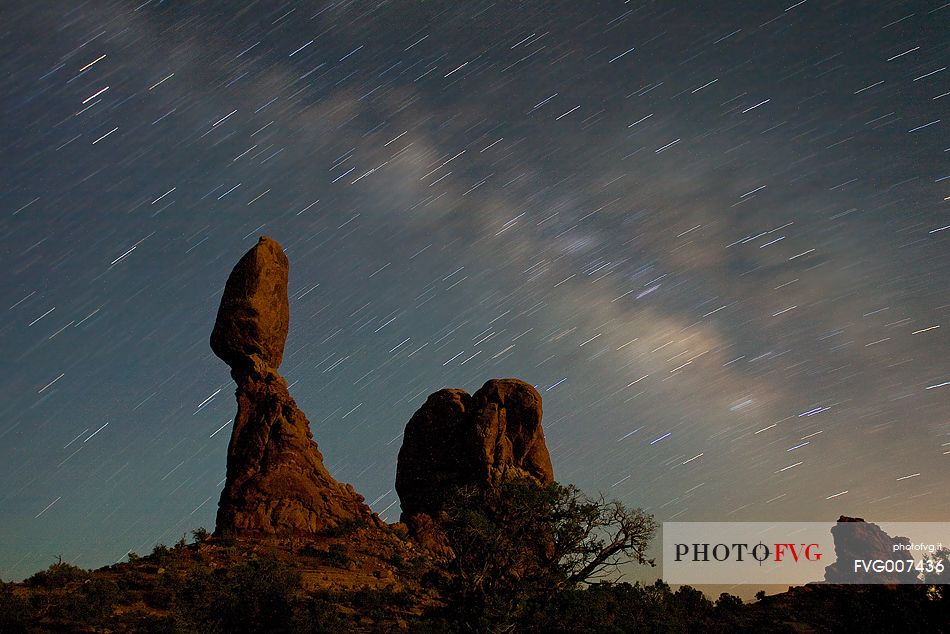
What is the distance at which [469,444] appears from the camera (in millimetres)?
55656

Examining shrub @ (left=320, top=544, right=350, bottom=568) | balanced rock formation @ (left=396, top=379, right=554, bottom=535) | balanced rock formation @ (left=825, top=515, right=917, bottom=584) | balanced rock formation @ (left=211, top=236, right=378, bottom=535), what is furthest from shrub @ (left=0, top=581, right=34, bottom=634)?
balanced rock formation @ (left=825, top=515, right=917, bottom=584)

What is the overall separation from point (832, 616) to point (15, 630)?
44.6m

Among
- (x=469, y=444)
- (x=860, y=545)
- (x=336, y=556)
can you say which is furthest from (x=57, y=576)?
(x=860, y=545)

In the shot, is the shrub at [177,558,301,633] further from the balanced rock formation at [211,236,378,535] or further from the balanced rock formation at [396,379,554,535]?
the balanced rock formation at [396,379,554,535]

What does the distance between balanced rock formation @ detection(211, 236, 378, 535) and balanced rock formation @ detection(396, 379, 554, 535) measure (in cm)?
1127

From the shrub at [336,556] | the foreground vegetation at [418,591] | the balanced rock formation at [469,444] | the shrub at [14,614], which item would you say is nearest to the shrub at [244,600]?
the foreground vegetation at [418,591]

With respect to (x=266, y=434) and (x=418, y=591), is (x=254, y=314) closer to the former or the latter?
(x=266, y=434)

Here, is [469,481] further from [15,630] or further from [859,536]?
[859,536]

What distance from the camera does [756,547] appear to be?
35.4 metres

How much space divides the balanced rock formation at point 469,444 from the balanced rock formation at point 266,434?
11266 millimetres

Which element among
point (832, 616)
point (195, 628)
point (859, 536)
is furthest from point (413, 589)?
point (859, 536)

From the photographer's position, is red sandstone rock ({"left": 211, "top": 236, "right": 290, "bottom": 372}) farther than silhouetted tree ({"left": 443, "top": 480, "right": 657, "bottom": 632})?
Yes

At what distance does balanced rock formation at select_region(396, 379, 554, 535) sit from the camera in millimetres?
54844

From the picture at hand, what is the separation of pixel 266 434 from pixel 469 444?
18635mm
